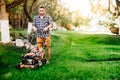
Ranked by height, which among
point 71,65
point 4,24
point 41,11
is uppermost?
point 41,11

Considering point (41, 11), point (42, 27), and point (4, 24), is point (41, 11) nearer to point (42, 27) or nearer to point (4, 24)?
point (42, 27)

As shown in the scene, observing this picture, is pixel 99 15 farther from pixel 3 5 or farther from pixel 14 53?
pixel 14 53

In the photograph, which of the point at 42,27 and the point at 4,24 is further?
the point at 4,24

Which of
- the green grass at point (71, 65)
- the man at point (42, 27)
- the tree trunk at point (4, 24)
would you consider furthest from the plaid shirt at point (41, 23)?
the tree trunk at point (4, 24)

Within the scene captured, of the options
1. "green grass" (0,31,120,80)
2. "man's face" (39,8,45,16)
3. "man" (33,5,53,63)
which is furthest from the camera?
"man" (33,5,53,63)

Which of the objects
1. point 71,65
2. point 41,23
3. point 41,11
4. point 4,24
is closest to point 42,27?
point 41,23

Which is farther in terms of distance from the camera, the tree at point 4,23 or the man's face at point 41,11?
the tree at point 4,23

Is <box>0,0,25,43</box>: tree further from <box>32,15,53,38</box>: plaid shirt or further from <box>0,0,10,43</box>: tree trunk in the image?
<box>32,15,53,38</box>: plaid shirt

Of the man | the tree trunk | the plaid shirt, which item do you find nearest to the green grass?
the man

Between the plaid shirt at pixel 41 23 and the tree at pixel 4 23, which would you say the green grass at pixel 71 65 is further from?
the tree at pixel 4 23

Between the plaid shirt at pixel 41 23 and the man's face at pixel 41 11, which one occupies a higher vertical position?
the man's face at pixel 41 11

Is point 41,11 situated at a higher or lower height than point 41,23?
higher

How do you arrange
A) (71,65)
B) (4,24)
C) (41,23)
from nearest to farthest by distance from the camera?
1. (71,65)
2. (41,23)
3. (4,24)

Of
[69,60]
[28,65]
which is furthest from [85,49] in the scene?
[28,65]
